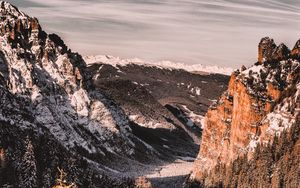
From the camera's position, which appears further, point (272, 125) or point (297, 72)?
point (297, 72)

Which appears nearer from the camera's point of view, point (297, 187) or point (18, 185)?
point (297, 187)

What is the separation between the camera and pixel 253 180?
168 metres

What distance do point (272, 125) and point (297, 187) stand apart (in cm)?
3637

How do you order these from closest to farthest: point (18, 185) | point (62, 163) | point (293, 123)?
point (18, 185) → point (293, 123) → point (62, 163)

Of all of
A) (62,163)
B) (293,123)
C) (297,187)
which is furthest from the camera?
(62,163)

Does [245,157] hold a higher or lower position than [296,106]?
lower

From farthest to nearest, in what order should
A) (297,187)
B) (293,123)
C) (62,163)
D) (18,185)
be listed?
(62,163), (293,123), (18,185), (297,187)

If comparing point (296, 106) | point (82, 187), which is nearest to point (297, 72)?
point (296, 106)

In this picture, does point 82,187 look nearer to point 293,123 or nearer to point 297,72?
point 293,123

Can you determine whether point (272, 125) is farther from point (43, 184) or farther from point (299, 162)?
point (43, 184)

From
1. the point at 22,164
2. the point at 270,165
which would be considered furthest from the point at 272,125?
the point at 22,164

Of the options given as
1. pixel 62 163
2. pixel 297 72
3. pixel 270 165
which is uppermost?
pixel 297 72

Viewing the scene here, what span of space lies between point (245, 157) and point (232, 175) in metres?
5.47

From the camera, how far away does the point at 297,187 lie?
149875 millimetres
